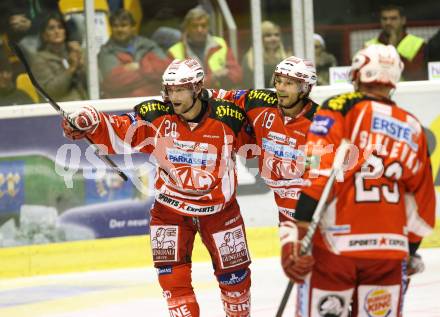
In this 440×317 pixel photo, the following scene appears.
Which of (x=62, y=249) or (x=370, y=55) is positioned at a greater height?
(x=370, y=55)

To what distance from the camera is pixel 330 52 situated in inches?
384

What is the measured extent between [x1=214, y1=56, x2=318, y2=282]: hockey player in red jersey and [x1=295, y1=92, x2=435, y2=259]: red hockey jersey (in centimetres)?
189

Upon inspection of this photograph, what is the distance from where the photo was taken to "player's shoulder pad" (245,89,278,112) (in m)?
6.40

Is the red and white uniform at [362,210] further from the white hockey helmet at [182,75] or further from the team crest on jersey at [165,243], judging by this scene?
the team crest on jersey at [165,243]

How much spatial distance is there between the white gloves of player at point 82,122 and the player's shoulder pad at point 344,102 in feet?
6.53

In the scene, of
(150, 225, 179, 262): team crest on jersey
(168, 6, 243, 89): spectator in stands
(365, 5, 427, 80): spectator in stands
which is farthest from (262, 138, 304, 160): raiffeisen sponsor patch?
(365, 5, 427, 80): spectator in stands

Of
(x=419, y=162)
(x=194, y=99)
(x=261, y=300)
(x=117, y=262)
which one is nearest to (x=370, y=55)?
(x=419, y=162)

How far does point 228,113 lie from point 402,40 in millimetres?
3989

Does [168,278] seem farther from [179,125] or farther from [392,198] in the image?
[392,198]

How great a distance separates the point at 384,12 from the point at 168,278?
4481mm

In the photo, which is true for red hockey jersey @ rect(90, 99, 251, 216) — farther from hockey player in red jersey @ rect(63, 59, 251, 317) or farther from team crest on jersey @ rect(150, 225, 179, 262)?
team crest on jersey @ rect(150, 225, 179, 262)

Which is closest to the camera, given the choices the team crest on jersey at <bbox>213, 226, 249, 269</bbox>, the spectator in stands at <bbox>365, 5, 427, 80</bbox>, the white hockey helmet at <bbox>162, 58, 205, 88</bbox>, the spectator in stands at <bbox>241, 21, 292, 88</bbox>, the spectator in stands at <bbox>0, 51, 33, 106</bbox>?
the white hockey helmet at <bbox>162, 58, 205, 88</bbox>

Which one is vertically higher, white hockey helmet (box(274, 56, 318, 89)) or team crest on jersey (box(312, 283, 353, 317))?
white hockey helmet (box(274, 56, 318, 89))

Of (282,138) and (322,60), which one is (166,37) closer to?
(322,60)
